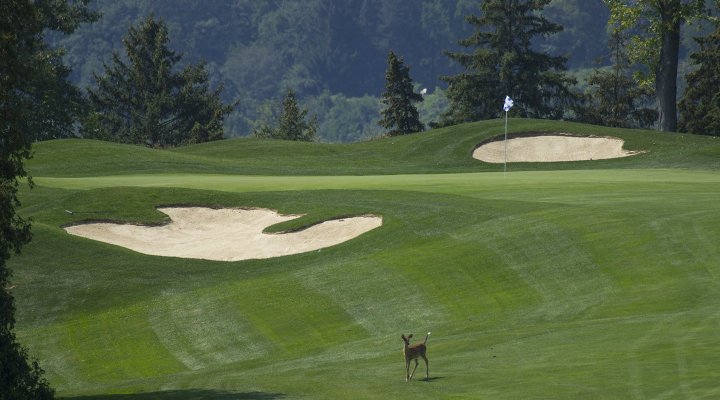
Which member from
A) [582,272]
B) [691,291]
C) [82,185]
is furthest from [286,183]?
[691,291]

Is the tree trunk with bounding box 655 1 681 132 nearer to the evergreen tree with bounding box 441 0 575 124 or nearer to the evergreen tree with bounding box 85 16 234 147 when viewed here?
the evergreen tree with bounding box 441 0 575 124

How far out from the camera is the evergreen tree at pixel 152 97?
121 m

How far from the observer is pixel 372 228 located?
39.8 meters

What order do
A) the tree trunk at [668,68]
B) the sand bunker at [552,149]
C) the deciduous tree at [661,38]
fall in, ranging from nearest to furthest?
the sand bunker at [552,149], the deciduous tree at [661,38], the tree trunk at [668,68]

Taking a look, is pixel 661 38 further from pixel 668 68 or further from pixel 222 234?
pixel 222 234

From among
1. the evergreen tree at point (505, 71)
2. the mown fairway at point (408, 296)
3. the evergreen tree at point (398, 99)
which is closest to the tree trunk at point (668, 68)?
the mown fairway at point (408, 296)

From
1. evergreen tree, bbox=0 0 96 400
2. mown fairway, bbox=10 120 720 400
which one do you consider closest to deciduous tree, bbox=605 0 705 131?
mown fairway, bbox=10 120 720 400

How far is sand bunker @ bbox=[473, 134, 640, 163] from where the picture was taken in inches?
2436

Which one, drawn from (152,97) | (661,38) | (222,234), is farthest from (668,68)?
(152,97)

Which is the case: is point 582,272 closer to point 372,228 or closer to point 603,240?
point 603,240

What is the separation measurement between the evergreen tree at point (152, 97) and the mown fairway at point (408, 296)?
238 feet

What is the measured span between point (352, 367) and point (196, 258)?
48.7 ft

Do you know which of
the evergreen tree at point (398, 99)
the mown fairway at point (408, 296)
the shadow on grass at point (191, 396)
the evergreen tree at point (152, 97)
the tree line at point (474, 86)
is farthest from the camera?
the evergreen tree at point (152, 97)

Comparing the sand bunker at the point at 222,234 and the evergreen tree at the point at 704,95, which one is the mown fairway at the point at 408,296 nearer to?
the sand bunker at the point at 222,234
